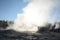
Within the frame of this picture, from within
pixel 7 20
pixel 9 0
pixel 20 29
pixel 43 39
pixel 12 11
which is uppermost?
pixel 9 0

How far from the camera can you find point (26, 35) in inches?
82.2

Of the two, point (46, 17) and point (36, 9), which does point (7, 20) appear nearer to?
point (36, 9)

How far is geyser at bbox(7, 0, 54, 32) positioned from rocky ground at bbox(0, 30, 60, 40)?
0.08m

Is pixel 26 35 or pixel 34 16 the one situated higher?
pixel 34 16

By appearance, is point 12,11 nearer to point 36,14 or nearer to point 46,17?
point 36,14

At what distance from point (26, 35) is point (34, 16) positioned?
34 cm

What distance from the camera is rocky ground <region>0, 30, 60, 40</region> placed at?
208 cm

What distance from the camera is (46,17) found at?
2.09 m

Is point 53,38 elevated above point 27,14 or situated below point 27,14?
below

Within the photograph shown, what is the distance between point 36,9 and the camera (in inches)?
83.1

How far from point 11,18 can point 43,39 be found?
626 mm

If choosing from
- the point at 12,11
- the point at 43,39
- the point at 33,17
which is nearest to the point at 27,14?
the point at 33,17

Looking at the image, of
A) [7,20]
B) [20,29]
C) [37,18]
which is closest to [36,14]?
[37,18]

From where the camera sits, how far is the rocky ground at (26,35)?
2080 mm
